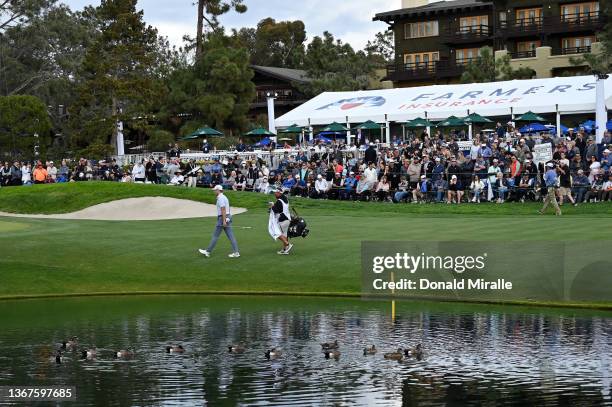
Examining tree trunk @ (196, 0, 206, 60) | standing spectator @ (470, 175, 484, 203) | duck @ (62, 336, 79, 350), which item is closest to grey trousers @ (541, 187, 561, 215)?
standing spectator @ (470, 175, 484, 203)

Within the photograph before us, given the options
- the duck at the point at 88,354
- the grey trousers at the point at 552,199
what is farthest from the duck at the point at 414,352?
the grey trousers at the point at 552,199

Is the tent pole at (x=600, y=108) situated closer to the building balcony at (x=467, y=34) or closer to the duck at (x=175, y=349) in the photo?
the duck at (x=175, y=349)

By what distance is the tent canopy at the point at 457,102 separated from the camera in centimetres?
5312

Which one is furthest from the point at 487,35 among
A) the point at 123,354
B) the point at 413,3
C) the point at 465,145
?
the point at 123,354

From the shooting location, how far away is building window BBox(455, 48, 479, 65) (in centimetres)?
8606

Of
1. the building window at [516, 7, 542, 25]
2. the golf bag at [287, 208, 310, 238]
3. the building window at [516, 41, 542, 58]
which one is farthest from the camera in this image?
the building window at [516, 41, 542, 58]

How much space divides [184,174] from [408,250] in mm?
26639

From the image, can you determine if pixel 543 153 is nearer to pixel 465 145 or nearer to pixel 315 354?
pixel 465 145

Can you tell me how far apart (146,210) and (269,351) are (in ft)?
79.5

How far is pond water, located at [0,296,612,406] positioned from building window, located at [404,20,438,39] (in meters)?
66.9

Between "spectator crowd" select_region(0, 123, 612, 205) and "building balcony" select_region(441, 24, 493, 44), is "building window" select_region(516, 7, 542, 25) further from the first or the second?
"spectator crowd" select_region(0, 123, 612, 205)

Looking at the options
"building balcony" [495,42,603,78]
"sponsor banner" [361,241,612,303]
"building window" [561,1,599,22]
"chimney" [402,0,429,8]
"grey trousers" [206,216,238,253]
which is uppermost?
"chimney" [402,0,429,8]

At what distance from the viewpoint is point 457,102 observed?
56938mm

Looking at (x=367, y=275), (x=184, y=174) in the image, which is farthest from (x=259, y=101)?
(x=367, y=275)
